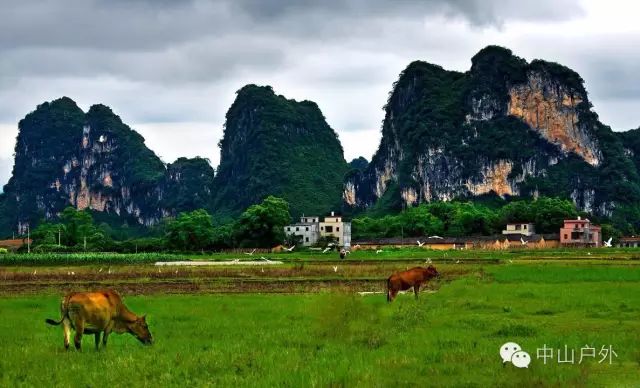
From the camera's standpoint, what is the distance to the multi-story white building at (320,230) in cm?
10950

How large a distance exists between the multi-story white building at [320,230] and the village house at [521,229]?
22.3 metres

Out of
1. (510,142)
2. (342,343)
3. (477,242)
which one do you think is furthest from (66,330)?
(510,142)

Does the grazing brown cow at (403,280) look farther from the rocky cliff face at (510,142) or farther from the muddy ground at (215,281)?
the rocky cliff face at (510,142)

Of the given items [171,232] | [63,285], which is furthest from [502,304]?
[171,232]

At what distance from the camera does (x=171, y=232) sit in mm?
105062

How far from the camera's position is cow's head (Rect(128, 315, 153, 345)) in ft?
49.2

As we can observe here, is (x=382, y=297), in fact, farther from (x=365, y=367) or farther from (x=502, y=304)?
(x=365, y=367)

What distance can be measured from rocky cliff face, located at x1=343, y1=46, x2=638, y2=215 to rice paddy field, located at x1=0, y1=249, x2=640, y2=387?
5059 inches

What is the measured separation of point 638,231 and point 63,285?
116138 millimetres

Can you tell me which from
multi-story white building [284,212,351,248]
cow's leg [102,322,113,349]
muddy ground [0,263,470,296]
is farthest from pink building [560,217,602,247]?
cow's leg [102,322,113,349]

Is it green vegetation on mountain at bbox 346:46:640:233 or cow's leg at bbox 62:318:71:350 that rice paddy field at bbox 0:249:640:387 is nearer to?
cow's leg at bbox 62:318:71:350

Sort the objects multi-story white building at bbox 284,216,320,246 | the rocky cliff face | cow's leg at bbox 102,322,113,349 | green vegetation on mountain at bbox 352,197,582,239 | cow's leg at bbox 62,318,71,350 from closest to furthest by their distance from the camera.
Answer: cow's leg at bbox 62,318,71,350 < cow's leg at bbox 102,322,113,349 < multi-story white building at bbox 284,216,320,246 < green vegetation on mountain at bbox 352,197,582,239 < the rocky cliff face

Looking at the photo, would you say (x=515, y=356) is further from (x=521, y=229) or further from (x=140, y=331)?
(x=521, y=229)

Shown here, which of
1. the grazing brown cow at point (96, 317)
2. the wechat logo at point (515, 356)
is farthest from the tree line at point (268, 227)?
the wechat logo at point (515, 356)
